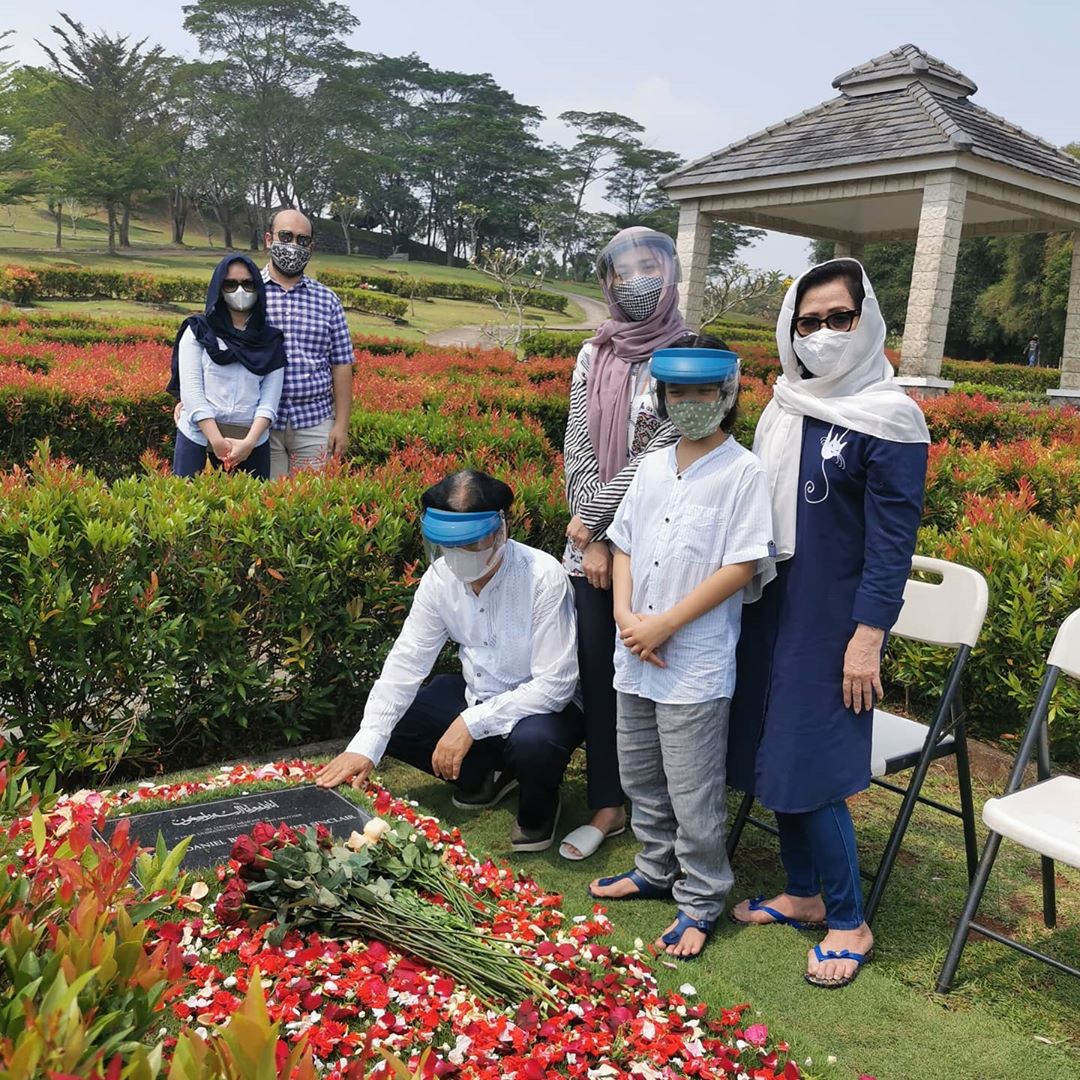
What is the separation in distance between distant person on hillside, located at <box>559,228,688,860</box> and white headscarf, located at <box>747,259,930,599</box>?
40 cm

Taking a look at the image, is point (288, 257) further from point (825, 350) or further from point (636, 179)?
point (636, 179)

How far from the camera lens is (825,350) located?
2842 mm

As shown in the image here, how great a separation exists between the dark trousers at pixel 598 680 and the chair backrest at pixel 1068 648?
4.66 feet

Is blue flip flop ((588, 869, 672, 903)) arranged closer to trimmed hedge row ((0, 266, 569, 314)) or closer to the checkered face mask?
the checkered face mask

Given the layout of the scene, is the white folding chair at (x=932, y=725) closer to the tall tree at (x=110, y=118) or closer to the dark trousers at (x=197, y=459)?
the dark trousers at (x=197, y=459)

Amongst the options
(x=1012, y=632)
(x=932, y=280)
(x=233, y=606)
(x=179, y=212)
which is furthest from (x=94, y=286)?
(x=1012, y=632)

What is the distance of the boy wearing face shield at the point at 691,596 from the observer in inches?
116

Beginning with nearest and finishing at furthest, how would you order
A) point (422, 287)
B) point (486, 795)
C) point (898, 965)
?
point (898, 965), point (486, 795), point (422, 287)

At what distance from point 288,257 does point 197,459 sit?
1.12 meters

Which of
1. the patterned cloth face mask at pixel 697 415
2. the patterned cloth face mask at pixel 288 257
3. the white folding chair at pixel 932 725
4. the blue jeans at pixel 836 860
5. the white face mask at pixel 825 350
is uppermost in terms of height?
the patterned cloth face mask at pixel 288 257

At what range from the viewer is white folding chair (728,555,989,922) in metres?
3.18

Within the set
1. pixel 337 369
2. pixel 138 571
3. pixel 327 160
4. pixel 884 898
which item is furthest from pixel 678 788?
pixel 327 160

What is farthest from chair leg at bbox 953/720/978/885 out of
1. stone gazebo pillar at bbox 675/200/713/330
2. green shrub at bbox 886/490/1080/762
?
stone gazebo pillar at bbox 675/200/713/330

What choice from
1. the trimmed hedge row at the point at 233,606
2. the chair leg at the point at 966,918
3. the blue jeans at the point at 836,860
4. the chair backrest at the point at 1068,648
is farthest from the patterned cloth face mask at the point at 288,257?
the chair leg at the point at 966,918
